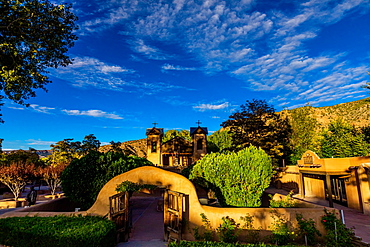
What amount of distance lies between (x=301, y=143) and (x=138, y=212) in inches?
1042

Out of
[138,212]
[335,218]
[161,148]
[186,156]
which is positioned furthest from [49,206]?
[186,156]

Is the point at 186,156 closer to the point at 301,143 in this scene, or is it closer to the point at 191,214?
the point at 301,143

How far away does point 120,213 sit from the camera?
30.2ft

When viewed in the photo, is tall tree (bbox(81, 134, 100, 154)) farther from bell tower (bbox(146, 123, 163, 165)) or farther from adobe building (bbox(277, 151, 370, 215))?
adobe building (bbox(277, 151, 370, 215))

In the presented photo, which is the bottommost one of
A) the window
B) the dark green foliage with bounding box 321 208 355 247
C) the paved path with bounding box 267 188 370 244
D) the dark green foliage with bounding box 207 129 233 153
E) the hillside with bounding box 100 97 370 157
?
the paved path with bounding box 267 188 370 244

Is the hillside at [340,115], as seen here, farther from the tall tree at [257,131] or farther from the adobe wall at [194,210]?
the adobe wall at [194,210]

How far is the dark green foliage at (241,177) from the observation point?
10156mm

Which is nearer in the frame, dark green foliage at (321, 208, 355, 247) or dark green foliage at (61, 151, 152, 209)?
dark green foliage at (321, 208, 355, 247)

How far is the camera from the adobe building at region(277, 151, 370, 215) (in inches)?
524

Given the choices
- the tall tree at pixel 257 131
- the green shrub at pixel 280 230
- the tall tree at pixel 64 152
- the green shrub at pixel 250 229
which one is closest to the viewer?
the green shrub at pixel 280 230

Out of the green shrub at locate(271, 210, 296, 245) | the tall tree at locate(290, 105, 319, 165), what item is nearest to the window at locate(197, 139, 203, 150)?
the tall tree at locate(290, 105, 319, 165)

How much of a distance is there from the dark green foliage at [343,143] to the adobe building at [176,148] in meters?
17.2

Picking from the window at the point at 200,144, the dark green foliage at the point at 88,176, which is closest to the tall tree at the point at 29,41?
the dark green foliage at the point at 88,176

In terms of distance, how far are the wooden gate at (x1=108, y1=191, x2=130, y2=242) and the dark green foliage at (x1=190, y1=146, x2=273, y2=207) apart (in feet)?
14.6
